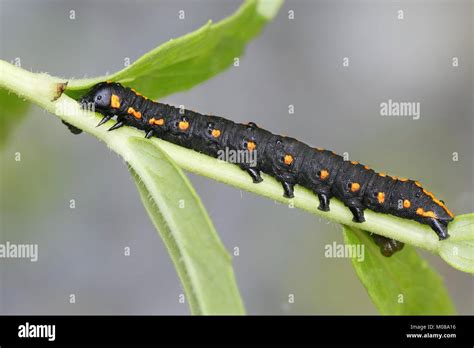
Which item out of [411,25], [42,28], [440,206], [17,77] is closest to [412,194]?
[440,206]

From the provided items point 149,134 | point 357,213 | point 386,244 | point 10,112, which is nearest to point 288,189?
point 357,213

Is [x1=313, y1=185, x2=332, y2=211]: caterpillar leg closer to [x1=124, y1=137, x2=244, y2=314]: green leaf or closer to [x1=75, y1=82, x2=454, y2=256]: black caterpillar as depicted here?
[x1=75, y1=82, x2=454, y2=256]: black caterpillar

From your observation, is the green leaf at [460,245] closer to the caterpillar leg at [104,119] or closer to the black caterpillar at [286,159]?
the black caterpillar at [286,159]

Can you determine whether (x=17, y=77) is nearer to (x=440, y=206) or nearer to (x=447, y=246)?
(x=447, y=246)

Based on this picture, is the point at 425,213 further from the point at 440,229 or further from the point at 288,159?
the point at 288,159

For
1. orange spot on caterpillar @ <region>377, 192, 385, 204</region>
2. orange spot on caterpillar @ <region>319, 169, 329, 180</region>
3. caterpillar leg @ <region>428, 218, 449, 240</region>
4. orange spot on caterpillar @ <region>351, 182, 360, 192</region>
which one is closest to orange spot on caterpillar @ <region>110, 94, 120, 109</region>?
orange spot on caterpillar @ <region>319, 169, 329, 180</region>

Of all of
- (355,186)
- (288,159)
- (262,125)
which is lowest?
(355,186)
